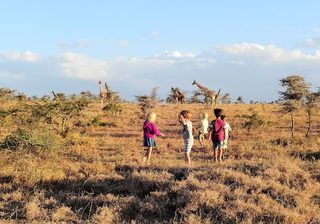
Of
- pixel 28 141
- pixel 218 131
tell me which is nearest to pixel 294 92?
pixel 218 131

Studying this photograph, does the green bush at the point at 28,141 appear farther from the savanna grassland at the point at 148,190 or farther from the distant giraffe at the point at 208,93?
the distant giraffe at the point at 208,93

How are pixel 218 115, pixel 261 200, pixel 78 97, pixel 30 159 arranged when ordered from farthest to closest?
pixel 78 97 < pixel 218 115 < pixel 30 159 < pixel 261 200

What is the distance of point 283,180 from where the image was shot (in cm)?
984

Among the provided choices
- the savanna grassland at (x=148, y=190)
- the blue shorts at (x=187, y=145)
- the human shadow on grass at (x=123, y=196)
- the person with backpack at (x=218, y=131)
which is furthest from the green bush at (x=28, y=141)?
the person with backpack at (x=218, y=131)

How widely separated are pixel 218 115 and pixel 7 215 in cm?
797

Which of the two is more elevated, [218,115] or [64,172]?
[218,115]

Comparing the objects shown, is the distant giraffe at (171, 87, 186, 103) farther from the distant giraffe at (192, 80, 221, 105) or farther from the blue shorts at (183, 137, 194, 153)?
the blue shorts at (183, 137, 194, 153)

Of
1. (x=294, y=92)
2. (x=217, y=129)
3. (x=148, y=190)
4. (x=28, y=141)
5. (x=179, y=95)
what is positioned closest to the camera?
(x=148, y=190)

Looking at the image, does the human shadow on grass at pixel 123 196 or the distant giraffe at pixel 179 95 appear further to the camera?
the distant giraffe at pixel 179 95

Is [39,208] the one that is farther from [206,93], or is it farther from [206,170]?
[206,93]

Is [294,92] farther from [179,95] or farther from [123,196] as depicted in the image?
[179,95]

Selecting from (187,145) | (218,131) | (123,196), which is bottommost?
(123,196)

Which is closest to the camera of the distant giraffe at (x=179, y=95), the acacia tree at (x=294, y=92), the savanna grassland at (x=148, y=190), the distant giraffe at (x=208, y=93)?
the savanna grassland at (x=148, y=190)

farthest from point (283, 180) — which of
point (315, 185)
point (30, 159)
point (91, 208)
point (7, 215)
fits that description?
point (30, 159)
